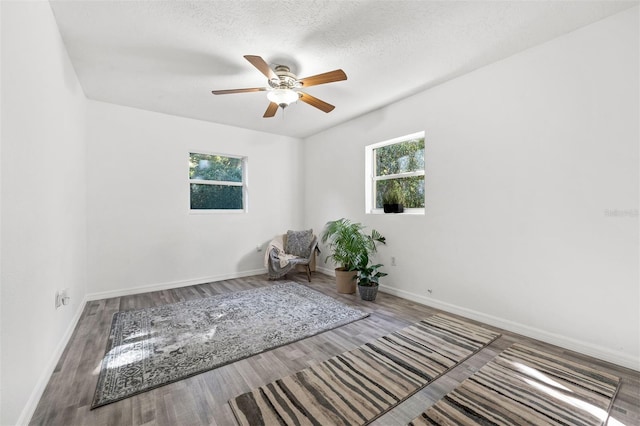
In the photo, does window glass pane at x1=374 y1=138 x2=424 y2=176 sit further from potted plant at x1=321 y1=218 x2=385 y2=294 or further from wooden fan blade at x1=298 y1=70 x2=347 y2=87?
wooden fan blade at x1=298 y1=70 x2=347 y2=87

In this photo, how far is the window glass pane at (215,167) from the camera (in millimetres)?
4422

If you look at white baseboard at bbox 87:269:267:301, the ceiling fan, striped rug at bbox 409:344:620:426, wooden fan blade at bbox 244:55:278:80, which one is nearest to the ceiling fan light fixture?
the ceiling fan

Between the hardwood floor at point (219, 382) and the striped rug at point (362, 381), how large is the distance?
0.08 meters

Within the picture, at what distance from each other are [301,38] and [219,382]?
9.01 ft

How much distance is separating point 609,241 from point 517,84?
1.57m

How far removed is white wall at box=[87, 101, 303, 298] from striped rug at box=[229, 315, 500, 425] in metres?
3.01

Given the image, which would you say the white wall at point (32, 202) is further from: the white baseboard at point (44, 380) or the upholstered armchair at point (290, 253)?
the upholstered armchair at point (290, 253)

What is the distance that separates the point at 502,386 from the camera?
5.96 ft

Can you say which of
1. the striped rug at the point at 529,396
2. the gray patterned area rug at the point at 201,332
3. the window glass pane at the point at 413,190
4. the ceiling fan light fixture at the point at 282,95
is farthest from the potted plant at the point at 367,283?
the ceiling fan light fixture at the point at 282,95

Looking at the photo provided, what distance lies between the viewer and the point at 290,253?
4875mm

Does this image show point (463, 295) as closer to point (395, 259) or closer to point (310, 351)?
point (395, 259)

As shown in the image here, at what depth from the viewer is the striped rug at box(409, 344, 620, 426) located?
5.07ft

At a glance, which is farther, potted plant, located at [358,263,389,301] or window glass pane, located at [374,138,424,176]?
window glass pane, located at [374,138,424,176]

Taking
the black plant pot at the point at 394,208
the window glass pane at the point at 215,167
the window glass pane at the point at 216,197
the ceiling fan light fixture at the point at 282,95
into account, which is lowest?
the black plant pot at the point at 394,208
